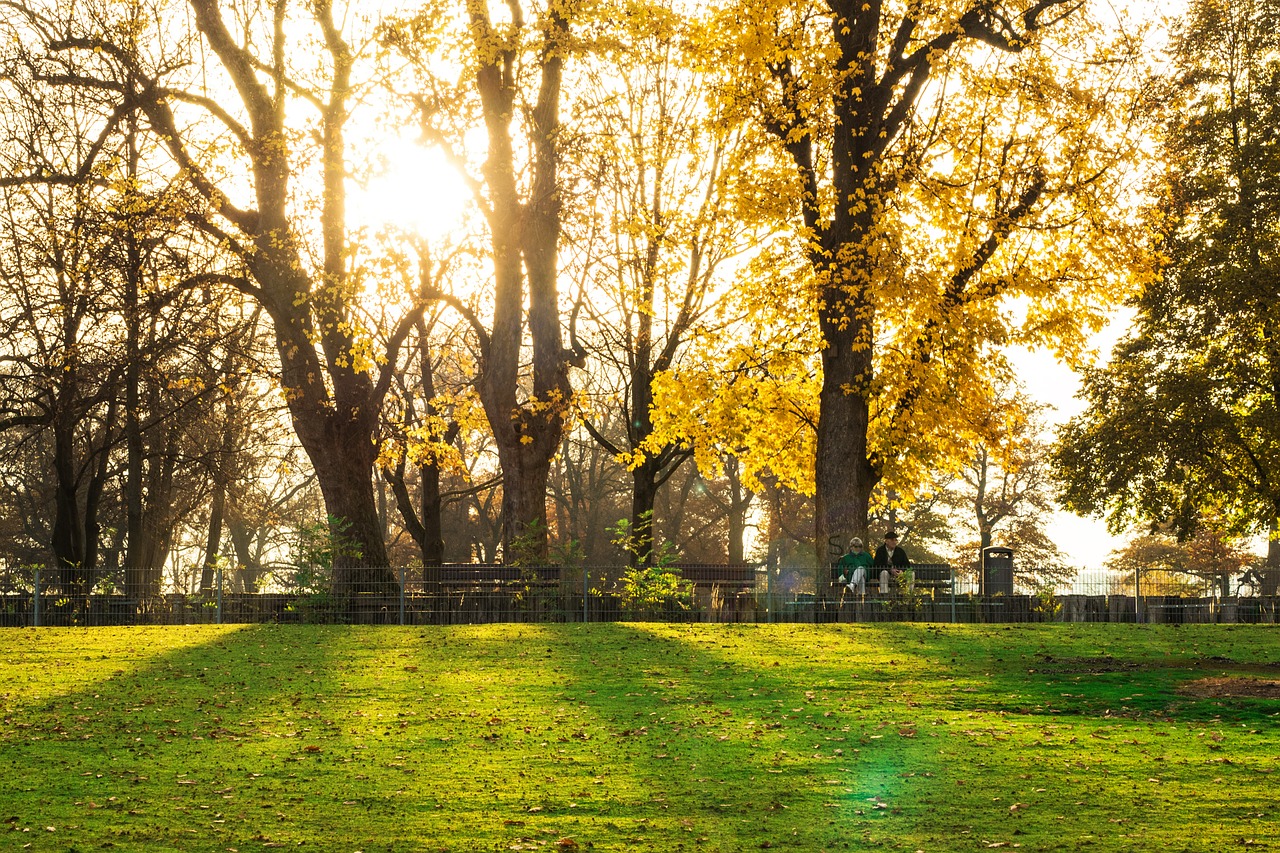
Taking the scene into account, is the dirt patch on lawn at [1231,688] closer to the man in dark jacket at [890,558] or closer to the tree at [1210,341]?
the man in dark jacket at [890,558]

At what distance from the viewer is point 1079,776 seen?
8.84m

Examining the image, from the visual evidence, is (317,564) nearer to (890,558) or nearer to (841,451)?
(841,451)

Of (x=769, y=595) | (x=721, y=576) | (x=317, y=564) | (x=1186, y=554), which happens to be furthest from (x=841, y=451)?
(x=1186, y=554)

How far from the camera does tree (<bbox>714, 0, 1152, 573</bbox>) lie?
2292 cm

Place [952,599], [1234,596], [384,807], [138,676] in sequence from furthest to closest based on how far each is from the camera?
1. [1234,596]
2. [952,599]
3. [138,676]
4. [384,807]

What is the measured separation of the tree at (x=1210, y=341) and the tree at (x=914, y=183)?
28.0 ft

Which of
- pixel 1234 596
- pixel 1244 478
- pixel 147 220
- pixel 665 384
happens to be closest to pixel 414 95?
pixel 147 220

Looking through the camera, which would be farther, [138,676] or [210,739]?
[138,676]

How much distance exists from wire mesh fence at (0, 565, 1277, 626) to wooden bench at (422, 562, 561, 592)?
2cm

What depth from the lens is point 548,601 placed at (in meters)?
22.2

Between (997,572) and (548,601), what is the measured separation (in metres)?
7.96

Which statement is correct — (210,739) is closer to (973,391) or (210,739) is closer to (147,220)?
(147,220)

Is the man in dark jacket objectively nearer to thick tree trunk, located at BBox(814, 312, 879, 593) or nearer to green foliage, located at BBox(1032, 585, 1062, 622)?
thick tree trunk, located at BBox(814, 312, 879, 593)

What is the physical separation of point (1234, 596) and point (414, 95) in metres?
16.6
